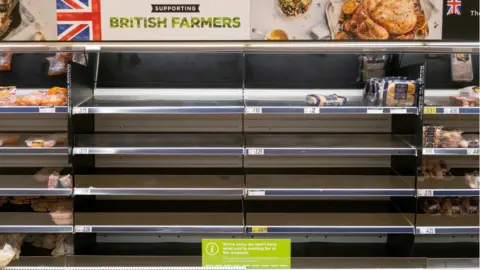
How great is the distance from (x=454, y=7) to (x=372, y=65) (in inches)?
28.9

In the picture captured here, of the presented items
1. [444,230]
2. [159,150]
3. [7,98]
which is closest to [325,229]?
[444,230]

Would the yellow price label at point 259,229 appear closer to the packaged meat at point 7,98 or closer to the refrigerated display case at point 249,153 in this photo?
the refrigerated display case at point 249,153

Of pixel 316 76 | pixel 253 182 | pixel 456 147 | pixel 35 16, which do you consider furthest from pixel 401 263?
pixel 35 16

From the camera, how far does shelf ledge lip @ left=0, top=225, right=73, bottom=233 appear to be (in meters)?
3.73

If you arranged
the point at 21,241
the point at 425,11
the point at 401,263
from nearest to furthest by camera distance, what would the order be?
the point at 401,263 → the point at 425,11 → the point at 21,241

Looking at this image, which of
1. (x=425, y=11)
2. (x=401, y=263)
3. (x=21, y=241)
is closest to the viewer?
(x=401, y=263)

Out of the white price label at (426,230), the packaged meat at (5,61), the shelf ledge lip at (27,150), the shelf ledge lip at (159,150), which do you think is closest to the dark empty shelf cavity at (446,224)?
the white price label at (426,230)

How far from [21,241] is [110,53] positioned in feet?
5.25

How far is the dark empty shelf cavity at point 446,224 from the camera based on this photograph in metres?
3.72

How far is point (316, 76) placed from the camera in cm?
428

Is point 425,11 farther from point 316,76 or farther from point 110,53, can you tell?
point 110,53

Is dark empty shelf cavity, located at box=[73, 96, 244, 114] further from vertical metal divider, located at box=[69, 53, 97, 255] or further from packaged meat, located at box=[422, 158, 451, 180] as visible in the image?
packaged meat, located at box=[422, 158, 451, 180]

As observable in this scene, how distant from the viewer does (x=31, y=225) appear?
376cm

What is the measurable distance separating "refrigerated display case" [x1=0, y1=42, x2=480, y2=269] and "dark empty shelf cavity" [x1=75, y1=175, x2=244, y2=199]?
14mm
